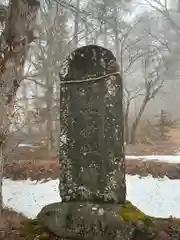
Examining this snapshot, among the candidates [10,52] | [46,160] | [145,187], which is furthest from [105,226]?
[46,160]

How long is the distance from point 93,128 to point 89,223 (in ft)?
3.98

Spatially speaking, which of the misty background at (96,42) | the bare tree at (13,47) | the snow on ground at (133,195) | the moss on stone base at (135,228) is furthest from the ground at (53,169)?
the moss on stone base at (135,228)

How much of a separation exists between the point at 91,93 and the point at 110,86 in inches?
10.6

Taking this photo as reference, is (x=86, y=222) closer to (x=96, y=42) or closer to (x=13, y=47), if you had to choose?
(x=13, y=47)

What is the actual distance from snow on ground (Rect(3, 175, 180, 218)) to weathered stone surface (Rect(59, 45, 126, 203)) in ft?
15.4

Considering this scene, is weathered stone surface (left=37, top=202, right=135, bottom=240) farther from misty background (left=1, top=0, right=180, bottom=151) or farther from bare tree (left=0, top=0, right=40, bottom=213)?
misty background (left=1, top=0, right=180, bottom=151)

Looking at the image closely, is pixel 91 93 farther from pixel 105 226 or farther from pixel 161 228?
pixel 161 228

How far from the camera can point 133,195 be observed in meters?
10.2

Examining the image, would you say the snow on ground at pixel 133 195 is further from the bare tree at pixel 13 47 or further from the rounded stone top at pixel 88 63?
the rounded stone top at pixel 88 63

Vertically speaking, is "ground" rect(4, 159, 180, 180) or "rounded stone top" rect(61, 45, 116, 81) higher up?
"rounded stone top" rect(61, 45, 116, 81)

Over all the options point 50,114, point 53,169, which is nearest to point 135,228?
point 53,169

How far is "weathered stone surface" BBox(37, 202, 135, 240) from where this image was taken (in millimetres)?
4027

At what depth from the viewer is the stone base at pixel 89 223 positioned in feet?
13.2

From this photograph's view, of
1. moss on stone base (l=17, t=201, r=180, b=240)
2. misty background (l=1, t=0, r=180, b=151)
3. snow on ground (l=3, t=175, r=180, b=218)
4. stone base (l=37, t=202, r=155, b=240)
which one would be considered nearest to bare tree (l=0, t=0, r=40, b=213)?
moss on stone base (l=17, t=201, r=180, b=240)
